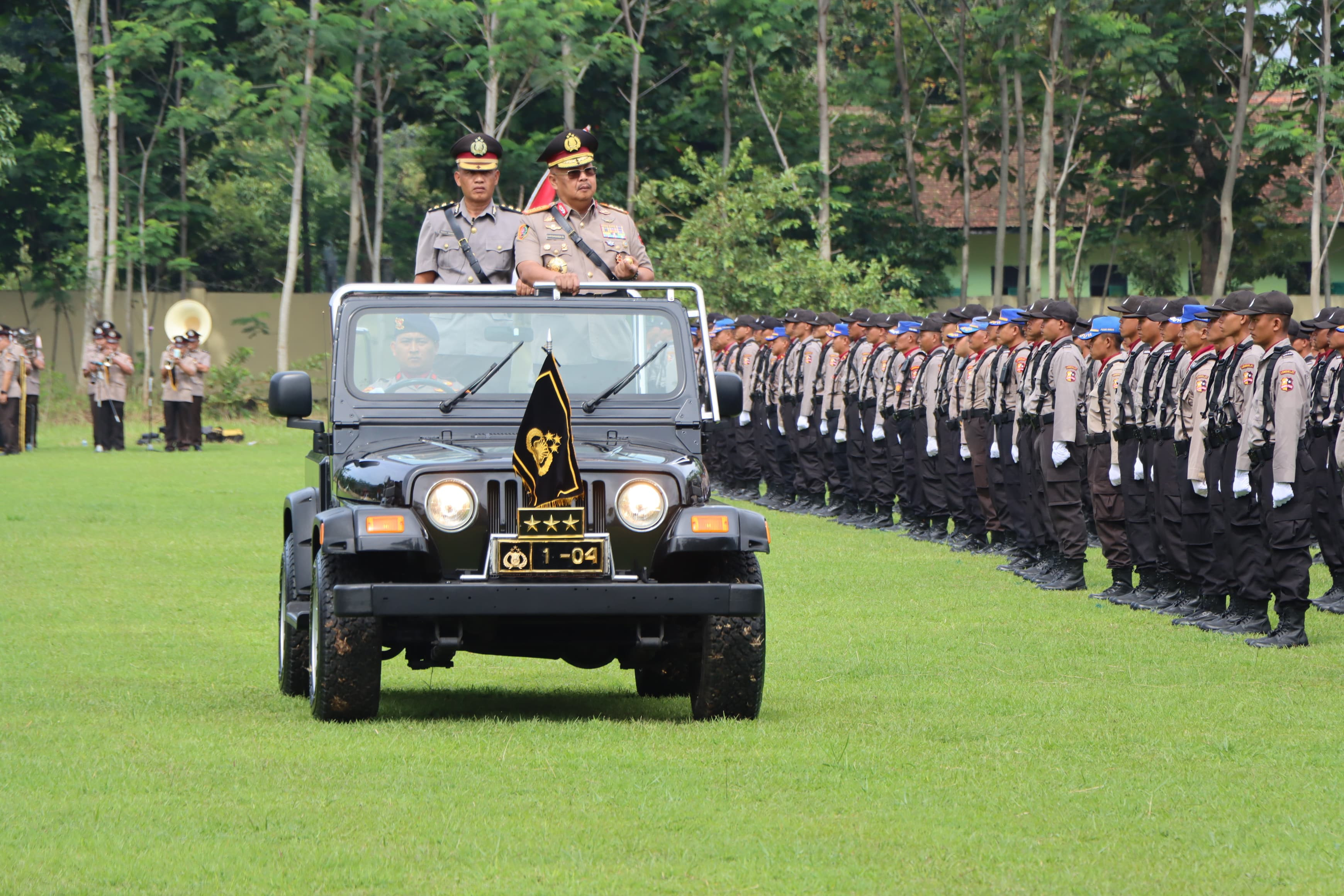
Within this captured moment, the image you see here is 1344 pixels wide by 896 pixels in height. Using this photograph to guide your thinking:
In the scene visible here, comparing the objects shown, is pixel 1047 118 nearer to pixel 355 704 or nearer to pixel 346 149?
pixel 346 149

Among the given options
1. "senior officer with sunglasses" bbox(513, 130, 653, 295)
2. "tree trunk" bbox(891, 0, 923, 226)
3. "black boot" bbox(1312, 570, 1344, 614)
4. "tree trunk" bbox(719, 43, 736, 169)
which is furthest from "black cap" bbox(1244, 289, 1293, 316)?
"tree trunk" bbox(891, 0, 923, 226)

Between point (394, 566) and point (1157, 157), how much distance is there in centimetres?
3648

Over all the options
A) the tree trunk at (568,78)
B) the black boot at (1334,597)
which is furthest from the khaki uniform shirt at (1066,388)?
the tree trunk at (568,78)

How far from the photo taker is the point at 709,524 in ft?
25.3

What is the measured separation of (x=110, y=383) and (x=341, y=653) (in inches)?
1018

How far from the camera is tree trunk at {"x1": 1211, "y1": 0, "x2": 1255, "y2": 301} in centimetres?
3722

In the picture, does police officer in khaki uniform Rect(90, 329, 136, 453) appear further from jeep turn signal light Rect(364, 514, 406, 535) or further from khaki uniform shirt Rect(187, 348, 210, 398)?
jeep turn signal light Rect(364, 514, 406, 535)

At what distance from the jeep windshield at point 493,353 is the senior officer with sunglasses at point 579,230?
1.05 m

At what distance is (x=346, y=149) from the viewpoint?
44.6 metres

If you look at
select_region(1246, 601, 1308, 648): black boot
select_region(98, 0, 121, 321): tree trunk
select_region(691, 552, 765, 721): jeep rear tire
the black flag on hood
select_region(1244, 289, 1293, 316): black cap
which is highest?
select_region(98, 0, 121, 321): tree trunk

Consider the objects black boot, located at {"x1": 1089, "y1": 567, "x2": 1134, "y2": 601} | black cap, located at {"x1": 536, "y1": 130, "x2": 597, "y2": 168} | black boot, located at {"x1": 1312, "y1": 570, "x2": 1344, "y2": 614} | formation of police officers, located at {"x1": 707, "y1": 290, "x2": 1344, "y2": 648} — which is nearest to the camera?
black cap, located at {"x1": 536, "y1": 130, "x2": 597, "y2": 168}

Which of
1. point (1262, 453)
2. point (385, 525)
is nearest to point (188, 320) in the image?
point (1262, 453)

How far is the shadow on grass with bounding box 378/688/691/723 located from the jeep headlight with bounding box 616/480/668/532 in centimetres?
98

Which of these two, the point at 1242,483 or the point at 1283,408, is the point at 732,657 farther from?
the point at 1242,483
